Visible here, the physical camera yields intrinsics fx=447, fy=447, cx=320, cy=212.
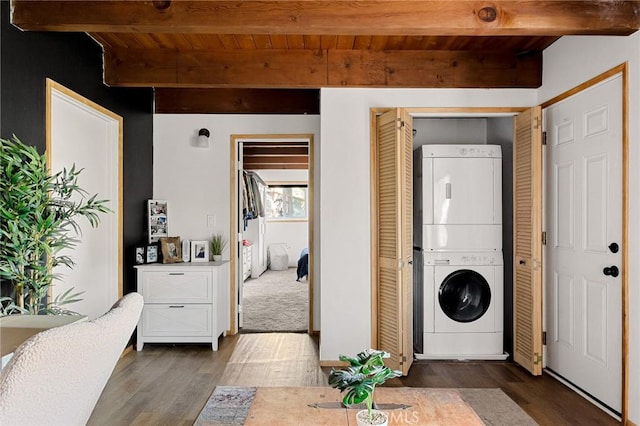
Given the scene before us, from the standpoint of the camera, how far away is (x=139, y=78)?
140 inches

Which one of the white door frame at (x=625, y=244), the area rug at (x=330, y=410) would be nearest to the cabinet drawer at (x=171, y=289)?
the area rug at (x=330, y=410)

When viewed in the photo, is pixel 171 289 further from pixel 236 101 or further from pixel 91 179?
pixel 236 101

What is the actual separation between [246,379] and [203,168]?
2.14 meters

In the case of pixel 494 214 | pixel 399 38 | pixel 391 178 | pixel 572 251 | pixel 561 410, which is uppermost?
pixel 399 38

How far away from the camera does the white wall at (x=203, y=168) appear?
14.6 ft

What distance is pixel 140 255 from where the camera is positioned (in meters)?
4.02

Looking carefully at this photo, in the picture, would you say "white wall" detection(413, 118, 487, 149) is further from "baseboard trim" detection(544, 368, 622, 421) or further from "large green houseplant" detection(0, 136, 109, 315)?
"large green houseplant" detection(0, 136, 109, 315)

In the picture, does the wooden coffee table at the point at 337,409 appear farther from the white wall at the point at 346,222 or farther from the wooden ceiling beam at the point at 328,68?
the wooden ceiling beam at the point at 328,68

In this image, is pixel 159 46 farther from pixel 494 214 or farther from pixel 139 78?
pixel 494 214

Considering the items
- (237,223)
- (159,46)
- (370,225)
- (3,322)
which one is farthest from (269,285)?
(3,322)

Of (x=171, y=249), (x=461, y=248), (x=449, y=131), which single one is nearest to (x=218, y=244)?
(x=171, y=249)

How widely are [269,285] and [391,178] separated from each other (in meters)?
4.59

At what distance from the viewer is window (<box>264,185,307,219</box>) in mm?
9828

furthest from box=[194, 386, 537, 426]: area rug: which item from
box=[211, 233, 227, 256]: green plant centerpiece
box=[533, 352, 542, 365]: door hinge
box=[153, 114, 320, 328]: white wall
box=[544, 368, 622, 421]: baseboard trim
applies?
box=[153, 114, 320, 328]: white wall
